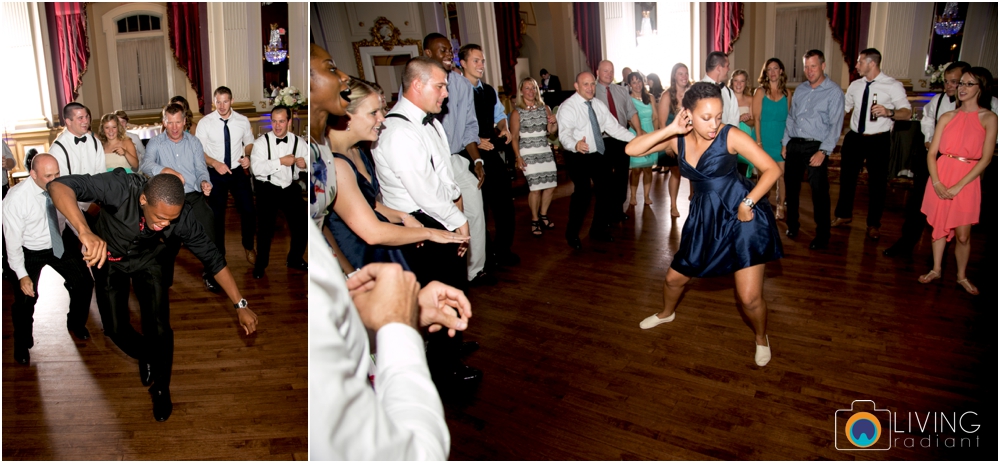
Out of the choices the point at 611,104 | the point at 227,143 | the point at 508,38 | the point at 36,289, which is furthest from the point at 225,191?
the point at 508,38

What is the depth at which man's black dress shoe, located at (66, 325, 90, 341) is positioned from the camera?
11.4 feet

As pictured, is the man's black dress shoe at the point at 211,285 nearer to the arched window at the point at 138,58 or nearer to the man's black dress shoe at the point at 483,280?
the man's black dress shoe at the point at 483,280

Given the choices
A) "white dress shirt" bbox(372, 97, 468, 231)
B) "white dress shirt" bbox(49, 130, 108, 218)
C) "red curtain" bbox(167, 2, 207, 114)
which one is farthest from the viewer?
"red curtain" bbox(167, 2, 207, 114)

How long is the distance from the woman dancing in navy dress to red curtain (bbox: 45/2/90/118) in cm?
525

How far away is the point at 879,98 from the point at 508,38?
7.22 meters

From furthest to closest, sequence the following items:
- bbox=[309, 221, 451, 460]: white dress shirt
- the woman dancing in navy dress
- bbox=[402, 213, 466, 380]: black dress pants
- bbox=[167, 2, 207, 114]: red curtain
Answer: bbox=[167, 2, 207, 114]: red curtain → the woman dancing in navy dress → bbox=[402, 213, 466, 380]: black dress pants → bbox=[309, 221, 451, 460]: white dress shirt

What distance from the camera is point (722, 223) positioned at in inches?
99.9

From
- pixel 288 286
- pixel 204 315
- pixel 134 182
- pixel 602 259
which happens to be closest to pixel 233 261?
pixel 288 286

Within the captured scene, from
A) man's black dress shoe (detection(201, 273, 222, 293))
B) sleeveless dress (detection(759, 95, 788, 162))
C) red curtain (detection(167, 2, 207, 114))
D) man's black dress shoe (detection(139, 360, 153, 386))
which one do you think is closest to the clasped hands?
man's black dress shoe (detection(139, 360, 153, 386))

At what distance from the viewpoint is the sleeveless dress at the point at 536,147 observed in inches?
185

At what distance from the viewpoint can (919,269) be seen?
12.3ft

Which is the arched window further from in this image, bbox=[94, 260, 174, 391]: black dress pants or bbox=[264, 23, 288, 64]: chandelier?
bbox=[94, 260, 174, 391]: black dress pants

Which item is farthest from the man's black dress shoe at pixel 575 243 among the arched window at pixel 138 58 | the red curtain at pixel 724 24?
the arched window at pixel 138 58

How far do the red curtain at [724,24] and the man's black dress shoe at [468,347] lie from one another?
699 cm
